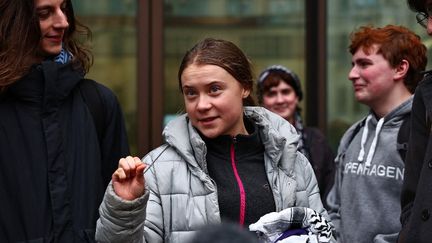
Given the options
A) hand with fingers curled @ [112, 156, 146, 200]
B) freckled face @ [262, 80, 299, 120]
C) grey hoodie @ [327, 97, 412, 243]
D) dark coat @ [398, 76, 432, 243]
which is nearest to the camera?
hand with fingers curled @ [112, 156, 146, 200]

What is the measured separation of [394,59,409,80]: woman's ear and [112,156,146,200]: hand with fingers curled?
2.09m

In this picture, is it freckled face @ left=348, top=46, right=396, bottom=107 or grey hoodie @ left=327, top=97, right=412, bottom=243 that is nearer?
grey hoodie @ left=327, top=97, right=412, bottom=243

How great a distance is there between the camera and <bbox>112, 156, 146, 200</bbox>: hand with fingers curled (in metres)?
2.66

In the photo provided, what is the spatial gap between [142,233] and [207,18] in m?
4.35

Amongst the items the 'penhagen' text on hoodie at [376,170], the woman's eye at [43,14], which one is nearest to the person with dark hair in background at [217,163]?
the woman's eye at [43,14]

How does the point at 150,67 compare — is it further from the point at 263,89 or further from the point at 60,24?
the point at 60,24

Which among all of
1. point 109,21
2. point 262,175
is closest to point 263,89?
point 109,21

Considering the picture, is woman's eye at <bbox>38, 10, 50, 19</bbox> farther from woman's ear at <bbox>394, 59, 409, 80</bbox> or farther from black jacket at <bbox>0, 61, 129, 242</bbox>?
woman's ear at <bbox>394, 59, 409, 80</bbox>

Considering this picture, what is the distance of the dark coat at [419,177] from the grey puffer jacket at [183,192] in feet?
1.07

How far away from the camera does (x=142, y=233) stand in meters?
2.77

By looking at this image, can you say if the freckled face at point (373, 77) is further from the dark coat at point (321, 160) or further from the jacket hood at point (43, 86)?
the jacket hood at point (43, 86)

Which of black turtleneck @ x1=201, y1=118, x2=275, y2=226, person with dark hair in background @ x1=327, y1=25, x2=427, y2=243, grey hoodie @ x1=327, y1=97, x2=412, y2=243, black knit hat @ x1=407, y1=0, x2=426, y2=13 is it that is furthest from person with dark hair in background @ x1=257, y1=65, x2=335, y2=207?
black turtleneck @ x1=201, y1=118, x2=275, y2=226

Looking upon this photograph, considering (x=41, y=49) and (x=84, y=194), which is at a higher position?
(x=41, y=49)

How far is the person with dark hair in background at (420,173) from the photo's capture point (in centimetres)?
286
